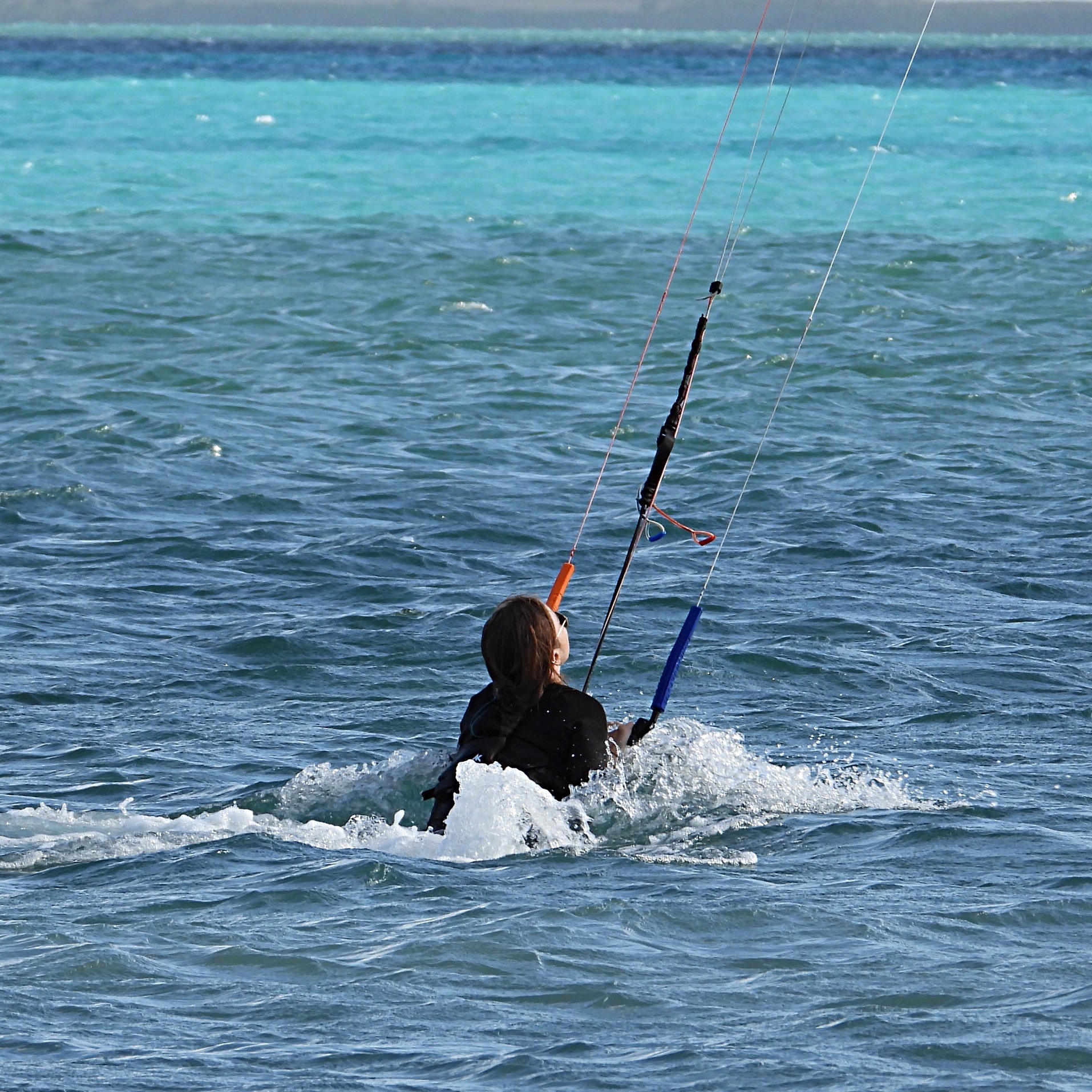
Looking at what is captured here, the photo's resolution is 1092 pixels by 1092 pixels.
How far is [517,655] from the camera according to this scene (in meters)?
6.43

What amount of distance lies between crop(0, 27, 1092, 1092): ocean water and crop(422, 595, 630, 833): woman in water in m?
0.14

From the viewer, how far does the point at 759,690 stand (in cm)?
891

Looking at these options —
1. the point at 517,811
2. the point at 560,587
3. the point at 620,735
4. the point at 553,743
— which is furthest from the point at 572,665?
the point at 517,811

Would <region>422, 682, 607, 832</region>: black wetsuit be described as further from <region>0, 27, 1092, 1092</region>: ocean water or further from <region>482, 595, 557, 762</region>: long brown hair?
<region>0, 27, 1092, 1092</region>: ocean water

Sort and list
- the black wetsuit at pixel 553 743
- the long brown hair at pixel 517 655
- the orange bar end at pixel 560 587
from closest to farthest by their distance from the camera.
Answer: the long brown hair at pixel 517 655
the black wetsuit at pixel 553 743
the orange bar end at pixel 560 587

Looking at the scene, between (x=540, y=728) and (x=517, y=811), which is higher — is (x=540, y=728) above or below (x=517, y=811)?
above

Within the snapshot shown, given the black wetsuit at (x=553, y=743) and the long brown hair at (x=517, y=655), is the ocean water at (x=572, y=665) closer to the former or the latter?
the black wetsuit at (x=553, y=743)

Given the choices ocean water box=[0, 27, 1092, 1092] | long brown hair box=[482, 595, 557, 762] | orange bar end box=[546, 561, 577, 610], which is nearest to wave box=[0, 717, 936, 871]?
ocean water box=[0, 27, 1092, 1092]

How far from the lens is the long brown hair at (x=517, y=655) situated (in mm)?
6438

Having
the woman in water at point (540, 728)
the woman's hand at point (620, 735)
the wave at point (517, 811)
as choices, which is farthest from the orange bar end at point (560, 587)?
the wave at point (517, 811)

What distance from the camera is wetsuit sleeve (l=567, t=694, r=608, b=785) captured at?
6.55m

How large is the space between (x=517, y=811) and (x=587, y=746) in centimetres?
35

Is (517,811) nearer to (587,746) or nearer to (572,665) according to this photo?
(587,746)

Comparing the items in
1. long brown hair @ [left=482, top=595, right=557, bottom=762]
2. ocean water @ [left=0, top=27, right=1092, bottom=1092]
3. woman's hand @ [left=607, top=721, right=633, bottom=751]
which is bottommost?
ocean water @ [left=0, top=27, right=1092, bottom=1092]
